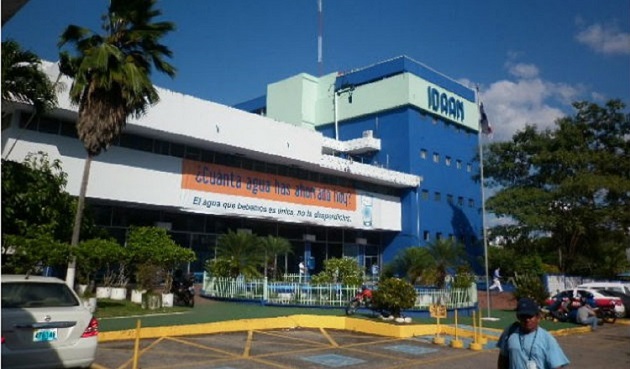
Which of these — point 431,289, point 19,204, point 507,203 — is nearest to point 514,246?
point 507,203

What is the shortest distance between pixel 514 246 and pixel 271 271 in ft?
62.9

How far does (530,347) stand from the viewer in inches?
169

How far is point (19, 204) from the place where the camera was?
1475 centimetres

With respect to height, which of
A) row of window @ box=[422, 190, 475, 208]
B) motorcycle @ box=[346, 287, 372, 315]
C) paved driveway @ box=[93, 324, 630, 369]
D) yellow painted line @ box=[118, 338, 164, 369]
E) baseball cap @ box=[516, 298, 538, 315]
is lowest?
paved driveway @ box=[93, 324, 630, 369]

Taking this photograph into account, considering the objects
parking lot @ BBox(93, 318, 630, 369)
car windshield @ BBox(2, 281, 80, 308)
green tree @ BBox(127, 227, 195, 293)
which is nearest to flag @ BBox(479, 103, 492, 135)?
parking lot @ BBox(93, 318, 630, 369)

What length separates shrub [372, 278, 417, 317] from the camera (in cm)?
1596

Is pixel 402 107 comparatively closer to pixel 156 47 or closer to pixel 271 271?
pixel 271 271

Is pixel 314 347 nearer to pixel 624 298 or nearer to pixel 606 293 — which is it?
pixel 606 293

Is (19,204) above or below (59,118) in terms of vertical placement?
below

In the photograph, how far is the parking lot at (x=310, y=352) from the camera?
9.60 meters

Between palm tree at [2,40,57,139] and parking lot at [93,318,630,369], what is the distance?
26.0ft

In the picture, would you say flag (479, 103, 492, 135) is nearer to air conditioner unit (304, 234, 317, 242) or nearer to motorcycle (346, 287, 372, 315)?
motorcycle (346, 287, 372, 315)

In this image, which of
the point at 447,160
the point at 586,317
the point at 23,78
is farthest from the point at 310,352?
the point at 447,160

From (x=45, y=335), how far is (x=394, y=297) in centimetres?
1124
